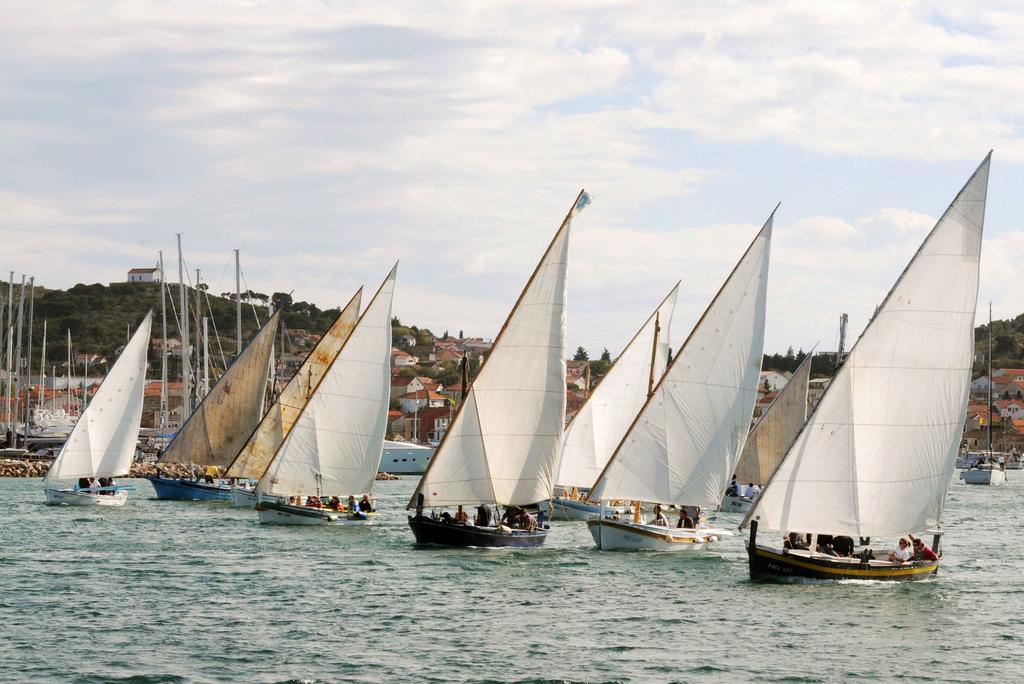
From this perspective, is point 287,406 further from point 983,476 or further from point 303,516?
point 983,476

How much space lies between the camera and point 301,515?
6781 centimetres

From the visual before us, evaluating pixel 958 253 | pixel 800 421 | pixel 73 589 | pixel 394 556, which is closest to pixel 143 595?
pixel 73 589

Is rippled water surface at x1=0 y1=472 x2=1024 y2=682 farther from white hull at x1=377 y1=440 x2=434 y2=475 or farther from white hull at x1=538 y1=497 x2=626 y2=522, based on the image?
white hull at x1=377 y1=440 x2=434 y2=475

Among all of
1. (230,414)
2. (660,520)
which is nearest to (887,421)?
(660,520)

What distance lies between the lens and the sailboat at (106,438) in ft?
269

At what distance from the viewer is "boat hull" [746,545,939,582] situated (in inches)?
1745

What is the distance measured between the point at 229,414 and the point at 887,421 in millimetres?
50752

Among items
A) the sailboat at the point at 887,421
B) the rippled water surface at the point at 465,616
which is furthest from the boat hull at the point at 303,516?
the sailboat at the point at 887,421

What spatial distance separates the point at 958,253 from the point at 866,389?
16.2ft

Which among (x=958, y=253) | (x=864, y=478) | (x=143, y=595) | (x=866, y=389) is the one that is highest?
(x=958, y=253)

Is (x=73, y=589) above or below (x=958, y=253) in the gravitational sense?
below

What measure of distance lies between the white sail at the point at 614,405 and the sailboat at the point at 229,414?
21.3 metres

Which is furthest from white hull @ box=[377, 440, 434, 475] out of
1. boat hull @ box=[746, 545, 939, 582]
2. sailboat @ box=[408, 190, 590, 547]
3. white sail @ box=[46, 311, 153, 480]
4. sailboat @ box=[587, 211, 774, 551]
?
boat hull @ box=[746, 545, 939, 582]

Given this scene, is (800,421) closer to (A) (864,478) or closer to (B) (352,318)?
(B) (352,318)
